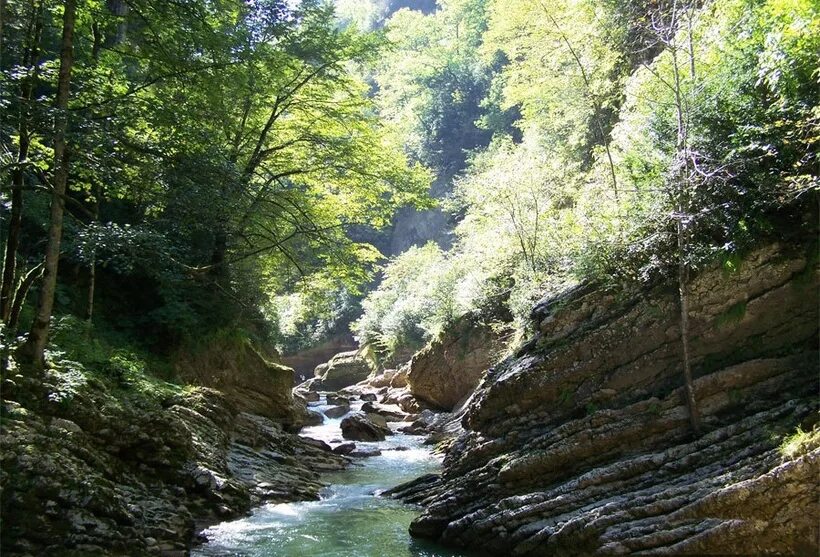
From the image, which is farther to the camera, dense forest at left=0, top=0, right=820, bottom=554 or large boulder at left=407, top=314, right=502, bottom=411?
large boulder at left=407, top=314, right=502, bottom=411

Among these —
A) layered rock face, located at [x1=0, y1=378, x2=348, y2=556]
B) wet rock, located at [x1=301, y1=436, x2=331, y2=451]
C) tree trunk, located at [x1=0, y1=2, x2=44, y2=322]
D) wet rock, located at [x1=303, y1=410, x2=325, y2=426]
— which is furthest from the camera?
wet rock, located at [x1=303, y1=410, x2=325, y2=426]

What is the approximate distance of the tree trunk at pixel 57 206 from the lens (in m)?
7.50

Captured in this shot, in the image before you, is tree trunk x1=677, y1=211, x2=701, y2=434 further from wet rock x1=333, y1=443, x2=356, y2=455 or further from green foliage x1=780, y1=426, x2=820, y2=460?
wet rock x1=333, y1=443, x2=356, y2=455

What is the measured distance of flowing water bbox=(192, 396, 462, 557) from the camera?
921 cm

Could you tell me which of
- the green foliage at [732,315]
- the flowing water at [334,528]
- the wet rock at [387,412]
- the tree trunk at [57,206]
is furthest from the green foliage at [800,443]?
the wet rock at [387,412]

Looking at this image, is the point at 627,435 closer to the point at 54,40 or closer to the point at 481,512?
the point at 481,512

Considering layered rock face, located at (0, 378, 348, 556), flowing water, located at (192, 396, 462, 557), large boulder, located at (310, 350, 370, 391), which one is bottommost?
flowing water, located at (192, 396, 462, 557)

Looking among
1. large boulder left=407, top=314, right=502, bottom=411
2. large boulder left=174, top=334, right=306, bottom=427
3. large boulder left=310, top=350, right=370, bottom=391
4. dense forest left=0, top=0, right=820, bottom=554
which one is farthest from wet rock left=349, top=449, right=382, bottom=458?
large boulder left=310, top=350, right=370, bottom=391

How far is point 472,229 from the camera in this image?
29.4 meters

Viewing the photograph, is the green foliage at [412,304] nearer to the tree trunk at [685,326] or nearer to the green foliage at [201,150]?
the green foliage at [201,150]

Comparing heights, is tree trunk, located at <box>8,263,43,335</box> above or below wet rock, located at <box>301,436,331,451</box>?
above

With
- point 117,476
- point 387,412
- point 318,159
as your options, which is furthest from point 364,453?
point 117,476

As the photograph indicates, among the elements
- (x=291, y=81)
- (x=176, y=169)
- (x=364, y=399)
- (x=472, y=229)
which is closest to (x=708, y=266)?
(x=176, y=169)

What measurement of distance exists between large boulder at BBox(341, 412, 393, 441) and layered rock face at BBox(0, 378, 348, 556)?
7.28 m
